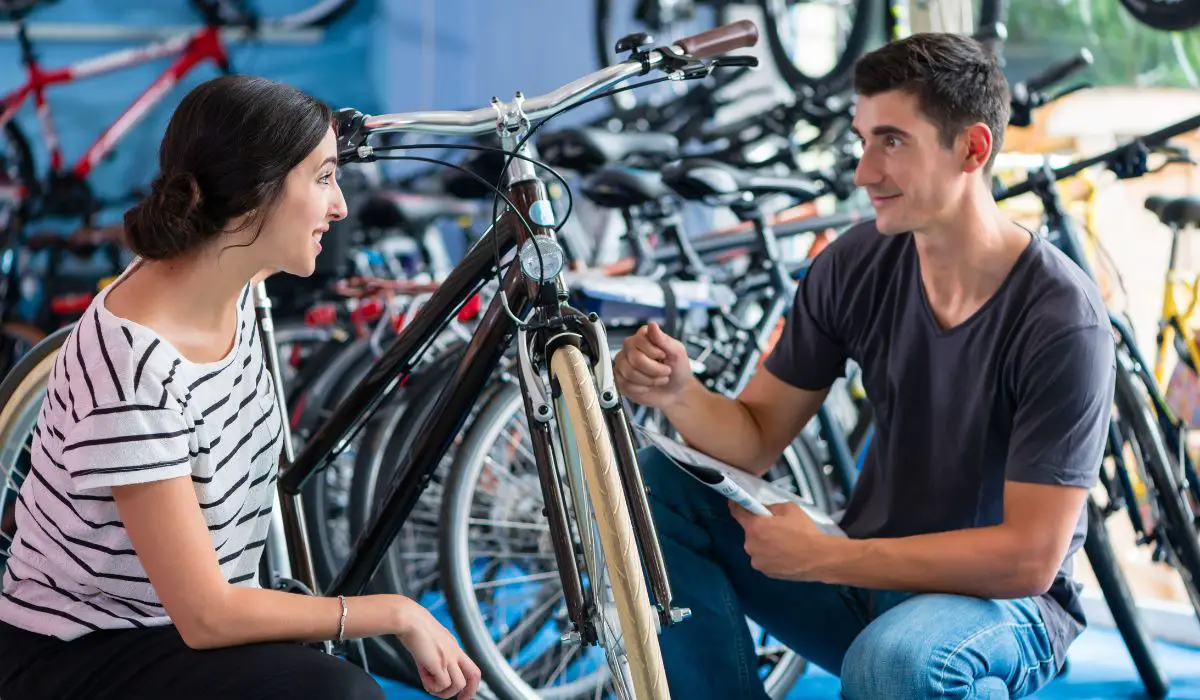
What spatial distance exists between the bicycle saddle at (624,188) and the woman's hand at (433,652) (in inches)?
53.9

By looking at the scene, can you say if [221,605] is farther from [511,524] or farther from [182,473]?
[511,524]

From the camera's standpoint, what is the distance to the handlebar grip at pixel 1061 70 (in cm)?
222

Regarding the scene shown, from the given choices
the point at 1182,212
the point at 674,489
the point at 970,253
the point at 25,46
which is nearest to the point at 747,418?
the point at 674,489

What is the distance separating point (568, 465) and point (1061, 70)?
1.42 meters

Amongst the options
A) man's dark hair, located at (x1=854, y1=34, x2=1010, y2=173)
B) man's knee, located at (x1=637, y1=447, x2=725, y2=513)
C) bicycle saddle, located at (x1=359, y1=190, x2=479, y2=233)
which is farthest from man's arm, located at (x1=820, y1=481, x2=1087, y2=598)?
bicycle saddle, located at (x1=359, y1=190, x2=479, y2=233)

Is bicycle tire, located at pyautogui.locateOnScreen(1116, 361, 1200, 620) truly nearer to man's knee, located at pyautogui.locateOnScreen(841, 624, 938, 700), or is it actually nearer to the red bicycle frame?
man's knee, located at pyautogui.locateOnScreen(841, 624, 938, 700)

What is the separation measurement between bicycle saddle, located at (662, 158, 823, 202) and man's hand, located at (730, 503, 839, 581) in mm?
859

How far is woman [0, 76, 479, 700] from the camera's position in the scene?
1.13 m

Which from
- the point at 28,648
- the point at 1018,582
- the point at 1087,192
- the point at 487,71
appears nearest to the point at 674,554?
the point at 1018,582

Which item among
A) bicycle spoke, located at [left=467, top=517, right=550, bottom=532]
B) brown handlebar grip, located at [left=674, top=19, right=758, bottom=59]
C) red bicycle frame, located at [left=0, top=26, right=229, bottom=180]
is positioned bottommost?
bicycle spoke, located at [left=467, top=517, right=550, bottom=532]

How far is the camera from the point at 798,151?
10.0 feet

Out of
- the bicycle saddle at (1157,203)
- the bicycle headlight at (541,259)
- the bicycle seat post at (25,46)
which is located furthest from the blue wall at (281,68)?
the bicycle headlight at (541,259)

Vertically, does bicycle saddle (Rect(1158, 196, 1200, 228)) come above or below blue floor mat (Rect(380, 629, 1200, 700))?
above

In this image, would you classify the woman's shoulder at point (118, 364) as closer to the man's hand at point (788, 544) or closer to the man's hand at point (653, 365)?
the man's hand at point (653, 365)
